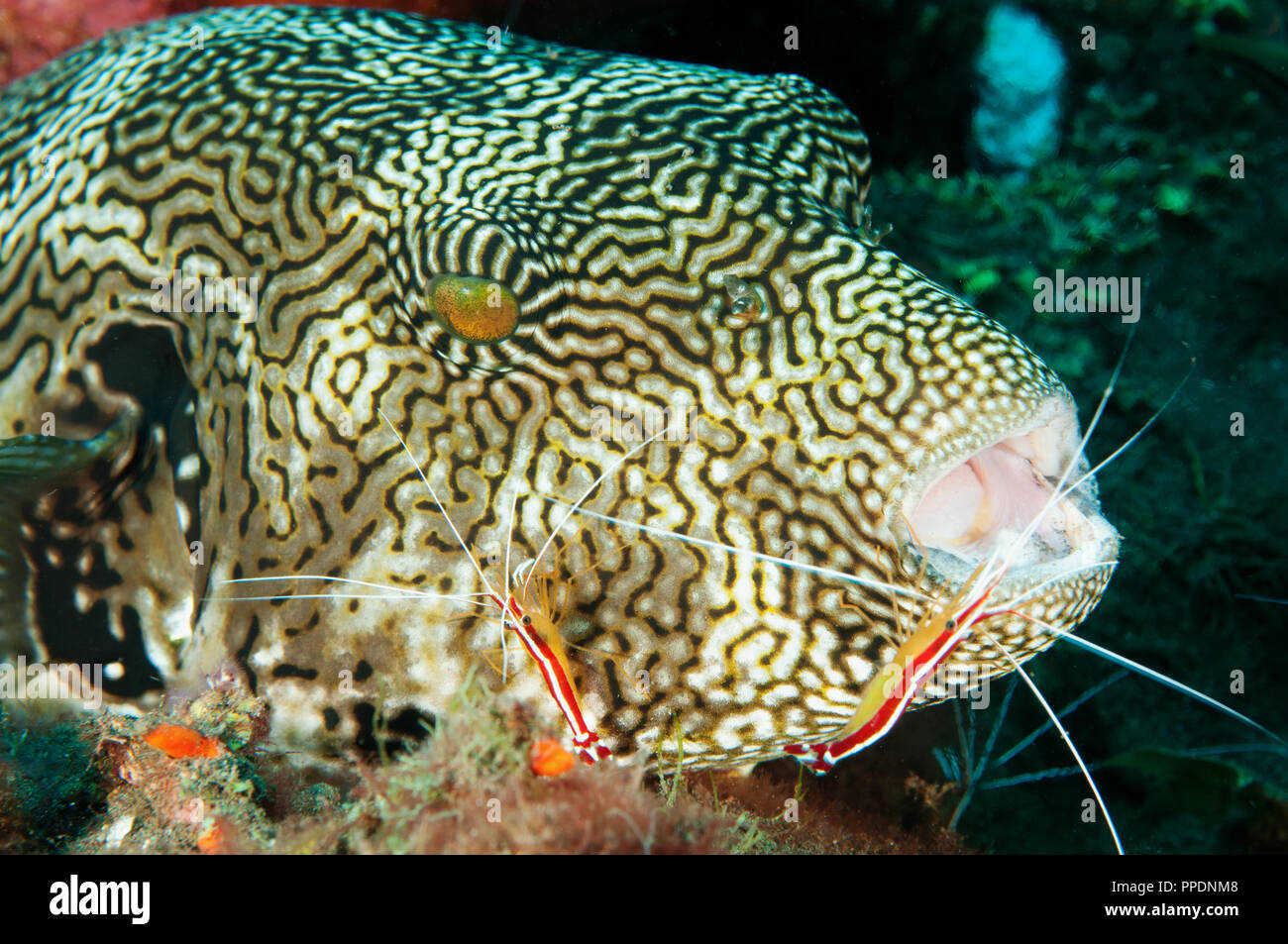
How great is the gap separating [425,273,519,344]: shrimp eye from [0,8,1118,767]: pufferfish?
0.03 feet

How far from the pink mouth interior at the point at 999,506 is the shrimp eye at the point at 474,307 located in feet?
4.97

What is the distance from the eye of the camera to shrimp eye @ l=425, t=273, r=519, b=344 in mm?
2619

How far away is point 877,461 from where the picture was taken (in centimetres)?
259

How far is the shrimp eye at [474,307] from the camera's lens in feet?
8.59

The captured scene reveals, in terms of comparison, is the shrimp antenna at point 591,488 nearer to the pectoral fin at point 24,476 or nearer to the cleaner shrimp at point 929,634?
the cleaner shrimp at point 929,634

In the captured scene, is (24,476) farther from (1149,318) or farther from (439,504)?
(1149,318)

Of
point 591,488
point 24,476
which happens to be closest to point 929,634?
point 591,488

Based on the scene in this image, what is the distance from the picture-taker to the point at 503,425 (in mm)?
2764

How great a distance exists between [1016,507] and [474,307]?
193cm

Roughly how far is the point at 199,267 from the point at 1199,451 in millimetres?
5886

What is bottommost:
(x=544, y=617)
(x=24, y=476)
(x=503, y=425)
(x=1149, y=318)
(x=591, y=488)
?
(x=544, y=617)

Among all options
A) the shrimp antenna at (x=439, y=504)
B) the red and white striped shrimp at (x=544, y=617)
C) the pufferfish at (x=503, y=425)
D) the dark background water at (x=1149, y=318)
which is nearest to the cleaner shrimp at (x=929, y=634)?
the pufferfish at (x=503, y=425)

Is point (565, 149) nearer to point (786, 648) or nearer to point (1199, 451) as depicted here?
point (786, 648)

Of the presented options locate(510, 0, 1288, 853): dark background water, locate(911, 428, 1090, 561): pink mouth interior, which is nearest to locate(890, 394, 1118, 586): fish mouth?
locate(911, 428, 1090, 561): pink mouth interior
